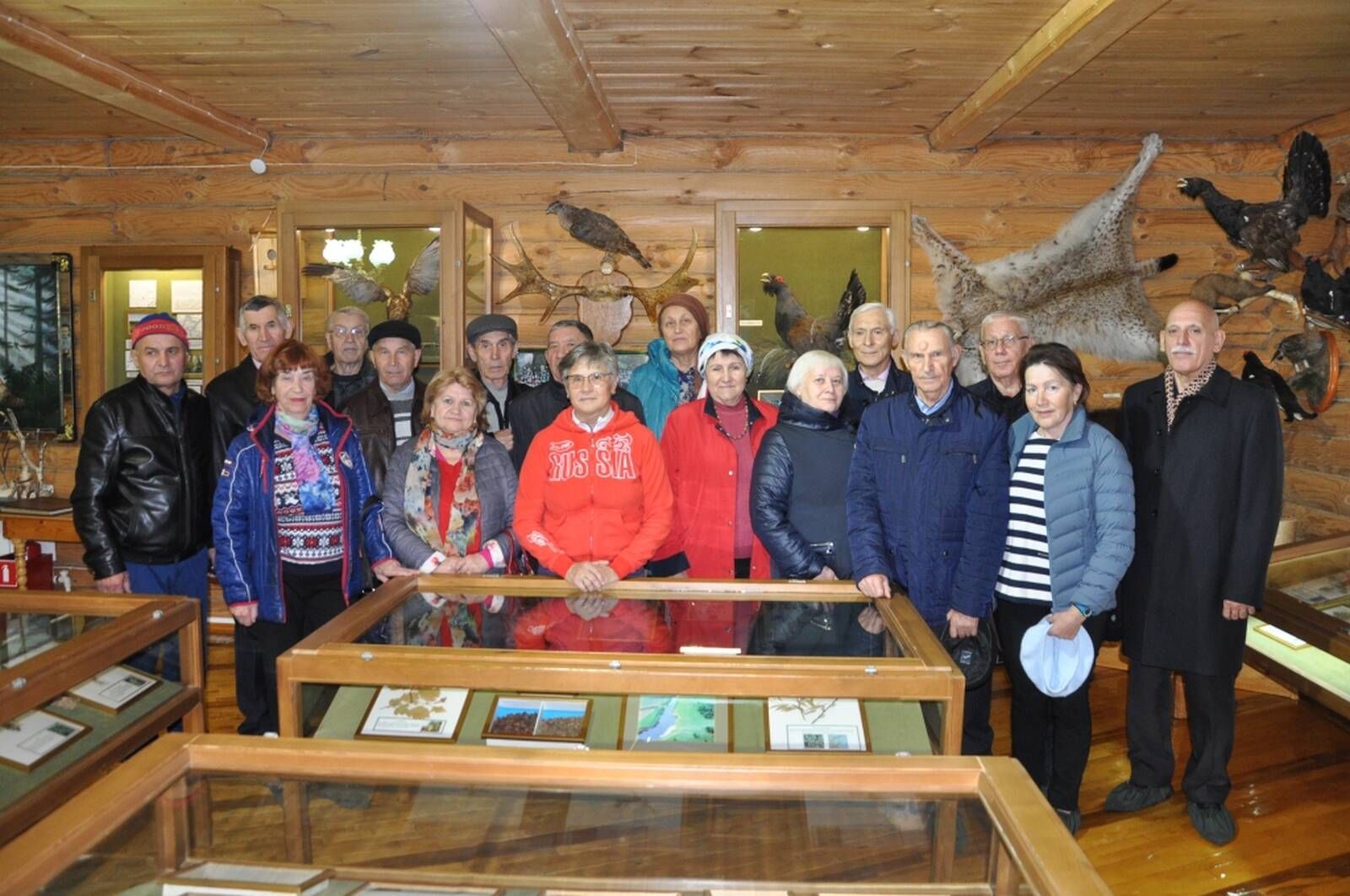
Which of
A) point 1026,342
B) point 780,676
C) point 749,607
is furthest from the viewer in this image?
point 1026,342

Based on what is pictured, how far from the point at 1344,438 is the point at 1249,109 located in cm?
161

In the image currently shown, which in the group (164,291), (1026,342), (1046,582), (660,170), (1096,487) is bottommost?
(1046,582)

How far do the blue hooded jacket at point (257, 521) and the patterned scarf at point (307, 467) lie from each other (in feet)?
0.11

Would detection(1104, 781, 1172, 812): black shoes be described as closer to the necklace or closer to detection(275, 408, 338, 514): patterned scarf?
the necklace

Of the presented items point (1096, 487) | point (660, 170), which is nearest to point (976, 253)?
point (660, 170)

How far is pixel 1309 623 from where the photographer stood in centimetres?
315

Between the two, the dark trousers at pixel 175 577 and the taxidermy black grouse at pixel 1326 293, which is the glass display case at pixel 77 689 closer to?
the dark trousers at pixel 175 577

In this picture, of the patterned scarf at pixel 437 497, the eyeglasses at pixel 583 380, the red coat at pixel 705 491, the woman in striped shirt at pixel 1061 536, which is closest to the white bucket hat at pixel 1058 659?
the woman in striped shirt at pixel 1061 536

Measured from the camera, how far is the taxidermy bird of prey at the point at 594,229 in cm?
471

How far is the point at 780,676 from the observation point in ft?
5.40

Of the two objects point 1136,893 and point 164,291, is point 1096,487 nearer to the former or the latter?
point 1136,893

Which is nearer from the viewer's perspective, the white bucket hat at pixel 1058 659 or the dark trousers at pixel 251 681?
the white bucket hat at pixel 1058 659

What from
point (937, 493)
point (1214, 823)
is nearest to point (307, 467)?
point (937, 493)

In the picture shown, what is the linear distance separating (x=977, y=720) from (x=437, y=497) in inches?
70.8
